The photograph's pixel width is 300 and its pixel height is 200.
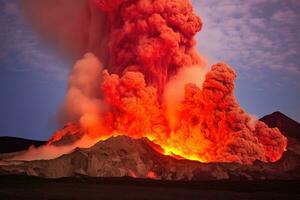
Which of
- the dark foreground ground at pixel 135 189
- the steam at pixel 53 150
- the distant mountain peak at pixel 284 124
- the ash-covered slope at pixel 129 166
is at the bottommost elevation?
the dark foreground ground at pixel 135 189

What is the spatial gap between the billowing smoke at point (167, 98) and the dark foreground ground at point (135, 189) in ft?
42.5

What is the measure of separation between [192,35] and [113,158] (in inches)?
1016

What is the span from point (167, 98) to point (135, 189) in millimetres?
29240

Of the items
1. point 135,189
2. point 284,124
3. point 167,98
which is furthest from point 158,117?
point 284,124

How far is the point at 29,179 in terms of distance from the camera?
61.2 m

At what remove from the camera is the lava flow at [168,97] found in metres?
74.2

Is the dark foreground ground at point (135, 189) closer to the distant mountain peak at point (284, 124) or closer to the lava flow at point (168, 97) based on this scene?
the lava flow at point (168, 97)

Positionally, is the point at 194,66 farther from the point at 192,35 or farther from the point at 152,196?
the point at 152,196

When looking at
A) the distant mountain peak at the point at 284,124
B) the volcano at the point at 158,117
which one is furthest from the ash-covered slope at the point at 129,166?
the distant mountain peak at the point at 284,124

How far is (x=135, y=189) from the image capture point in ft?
176

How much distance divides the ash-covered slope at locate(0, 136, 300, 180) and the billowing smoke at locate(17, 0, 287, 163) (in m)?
4.39

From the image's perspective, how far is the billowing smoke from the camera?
74250 mm

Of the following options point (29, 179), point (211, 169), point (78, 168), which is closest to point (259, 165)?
point (211, 169)

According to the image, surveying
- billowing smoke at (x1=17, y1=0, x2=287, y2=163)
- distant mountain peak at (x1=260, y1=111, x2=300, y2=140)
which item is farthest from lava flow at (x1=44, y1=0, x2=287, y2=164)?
distant mountain peak at (x1=260, y1=111, x2=300, y2=140)
